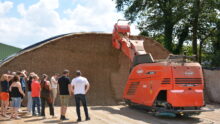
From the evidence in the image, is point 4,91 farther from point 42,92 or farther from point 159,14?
point 159,14

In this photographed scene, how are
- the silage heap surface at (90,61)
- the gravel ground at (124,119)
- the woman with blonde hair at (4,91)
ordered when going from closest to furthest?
the gravel ground at (124,119) → the woman with blonde hair at (4,91) → the silage heap surface at (90,61)

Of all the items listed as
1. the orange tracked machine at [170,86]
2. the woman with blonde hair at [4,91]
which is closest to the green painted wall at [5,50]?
the woman with blonde hair at [4,91]

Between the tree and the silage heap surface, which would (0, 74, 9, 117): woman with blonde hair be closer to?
the silage heap surface

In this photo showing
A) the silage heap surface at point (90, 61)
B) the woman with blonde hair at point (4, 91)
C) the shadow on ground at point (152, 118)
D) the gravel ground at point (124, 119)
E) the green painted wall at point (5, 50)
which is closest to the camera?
the gravel ground at point (124, 119)

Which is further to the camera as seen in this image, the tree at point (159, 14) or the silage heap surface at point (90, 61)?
the tree at point (159, 14)

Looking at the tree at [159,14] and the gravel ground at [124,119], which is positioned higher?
the tree at [159,14]

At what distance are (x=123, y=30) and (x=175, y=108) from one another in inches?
225

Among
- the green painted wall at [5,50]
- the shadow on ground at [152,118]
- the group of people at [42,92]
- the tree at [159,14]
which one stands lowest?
the shadow on ground at [152,118]

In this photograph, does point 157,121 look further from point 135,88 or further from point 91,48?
point 91,48

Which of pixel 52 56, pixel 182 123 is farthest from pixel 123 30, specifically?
pixel 182 123

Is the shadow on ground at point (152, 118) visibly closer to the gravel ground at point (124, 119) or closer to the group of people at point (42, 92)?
the gravel ground at point (124, 119)

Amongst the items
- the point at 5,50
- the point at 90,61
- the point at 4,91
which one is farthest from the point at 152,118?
the point at 5,50

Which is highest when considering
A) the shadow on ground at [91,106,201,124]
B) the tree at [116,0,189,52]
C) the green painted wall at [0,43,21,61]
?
the tree at [116,0,189,52]

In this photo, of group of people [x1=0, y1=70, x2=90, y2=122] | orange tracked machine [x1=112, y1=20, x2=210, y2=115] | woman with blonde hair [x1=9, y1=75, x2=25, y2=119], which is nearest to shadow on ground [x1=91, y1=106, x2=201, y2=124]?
orange tracked machine [x1=112, y1=20, x2=210, y2=115]
